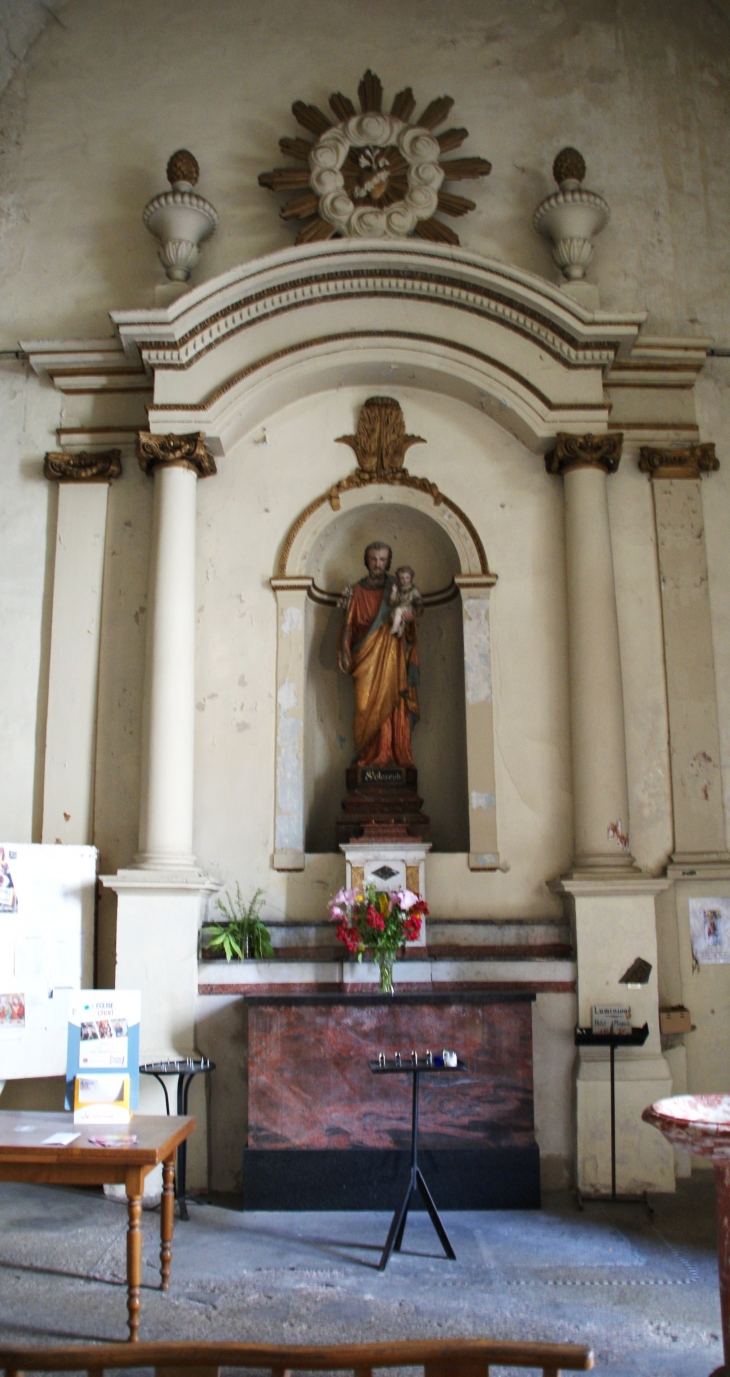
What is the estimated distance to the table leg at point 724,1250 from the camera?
3150mm

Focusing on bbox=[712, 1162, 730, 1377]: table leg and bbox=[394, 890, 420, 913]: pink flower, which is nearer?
bbox=[712, 1162, 730, 1377]: table leg

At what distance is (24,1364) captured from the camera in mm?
1751

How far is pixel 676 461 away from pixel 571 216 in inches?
65.4

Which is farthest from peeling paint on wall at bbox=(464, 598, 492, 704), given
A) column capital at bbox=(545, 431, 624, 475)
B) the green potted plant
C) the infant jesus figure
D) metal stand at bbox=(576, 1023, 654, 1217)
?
metal stand at bbox=(576, 1023, 654, 1217)

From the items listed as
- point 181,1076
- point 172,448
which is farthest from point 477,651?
point 181,1076

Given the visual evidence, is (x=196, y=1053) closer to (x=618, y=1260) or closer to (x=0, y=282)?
(x=618, y=1260)

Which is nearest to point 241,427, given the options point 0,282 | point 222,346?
point 222,346

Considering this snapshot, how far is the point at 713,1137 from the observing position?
120 inches

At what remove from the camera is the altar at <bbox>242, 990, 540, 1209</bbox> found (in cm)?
516

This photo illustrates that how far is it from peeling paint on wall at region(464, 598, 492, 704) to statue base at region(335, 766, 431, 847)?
62 cm

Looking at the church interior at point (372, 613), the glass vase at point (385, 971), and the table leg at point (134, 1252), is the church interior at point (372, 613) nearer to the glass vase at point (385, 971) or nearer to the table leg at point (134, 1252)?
the glass vase at point (385, 971)

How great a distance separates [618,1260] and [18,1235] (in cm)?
251

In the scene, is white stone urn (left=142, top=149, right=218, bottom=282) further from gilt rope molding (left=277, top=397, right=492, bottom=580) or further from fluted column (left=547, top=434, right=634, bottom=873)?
fluted column (left=547, top=434, right=634, bottom=873)

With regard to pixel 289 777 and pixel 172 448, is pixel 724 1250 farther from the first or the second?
pixel 172 448
